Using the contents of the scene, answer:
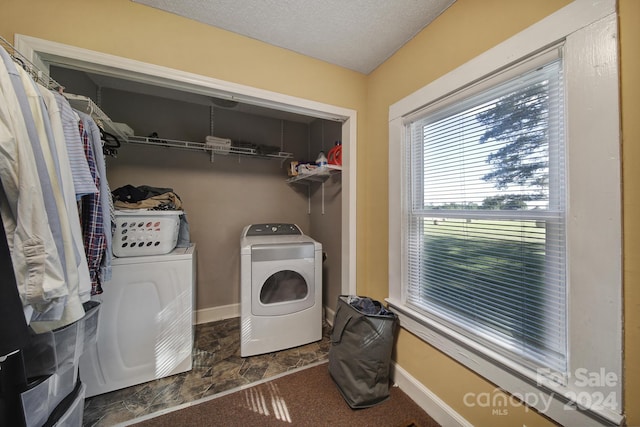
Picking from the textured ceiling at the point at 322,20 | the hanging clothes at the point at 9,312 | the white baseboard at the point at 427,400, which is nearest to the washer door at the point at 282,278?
the white baseboard at the point at 427,400

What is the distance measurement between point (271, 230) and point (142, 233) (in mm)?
1075

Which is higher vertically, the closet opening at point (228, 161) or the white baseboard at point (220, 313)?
the closet opening at point (228, 161)

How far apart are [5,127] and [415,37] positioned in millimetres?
1932

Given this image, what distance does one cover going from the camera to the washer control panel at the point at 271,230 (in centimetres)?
225

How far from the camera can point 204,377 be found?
161cm

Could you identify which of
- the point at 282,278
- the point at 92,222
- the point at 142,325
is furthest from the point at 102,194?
the point at 282,278

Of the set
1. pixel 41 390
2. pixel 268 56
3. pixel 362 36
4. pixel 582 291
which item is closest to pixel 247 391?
pixel 41 390

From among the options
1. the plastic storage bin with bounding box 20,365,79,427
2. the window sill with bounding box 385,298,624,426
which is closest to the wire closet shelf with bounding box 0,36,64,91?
the plastic storage bin with bounding box 20,365,79,427

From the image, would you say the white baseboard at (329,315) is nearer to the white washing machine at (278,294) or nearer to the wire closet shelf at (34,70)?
the white washing machine at (278,294)

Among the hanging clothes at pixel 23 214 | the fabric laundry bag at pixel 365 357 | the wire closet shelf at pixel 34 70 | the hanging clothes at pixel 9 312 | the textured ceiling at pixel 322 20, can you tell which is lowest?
the fabric laundry bag at pixel 365 357

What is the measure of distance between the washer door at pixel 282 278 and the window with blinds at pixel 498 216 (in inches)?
34.9

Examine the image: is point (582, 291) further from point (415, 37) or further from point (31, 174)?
point (31, 174)

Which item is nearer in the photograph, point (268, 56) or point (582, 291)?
point (582, 291)

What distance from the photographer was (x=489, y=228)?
1119 millimetres
